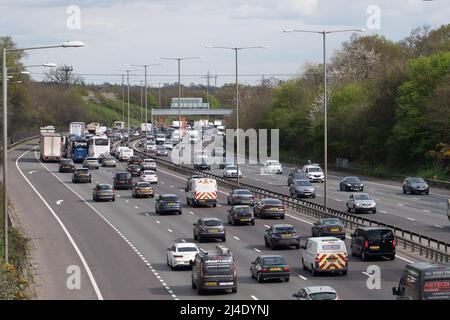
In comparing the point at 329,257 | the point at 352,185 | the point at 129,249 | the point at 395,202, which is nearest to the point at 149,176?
the point at 352,185

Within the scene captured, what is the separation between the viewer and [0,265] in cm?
3075

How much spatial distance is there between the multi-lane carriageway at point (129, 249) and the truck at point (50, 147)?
28.0m

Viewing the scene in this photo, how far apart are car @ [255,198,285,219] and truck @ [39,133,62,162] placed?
180 feet

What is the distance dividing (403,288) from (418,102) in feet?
242

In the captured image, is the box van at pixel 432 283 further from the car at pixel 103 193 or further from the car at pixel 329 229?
the car at pixel 103 193

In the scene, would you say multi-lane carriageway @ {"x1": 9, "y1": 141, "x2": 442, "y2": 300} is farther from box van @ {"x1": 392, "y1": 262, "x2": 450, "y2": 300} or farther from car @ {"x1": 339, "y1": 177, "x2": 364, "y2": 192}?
car @ {"x1": 339, "y1": 177, "x2": 364, "y2": 192}

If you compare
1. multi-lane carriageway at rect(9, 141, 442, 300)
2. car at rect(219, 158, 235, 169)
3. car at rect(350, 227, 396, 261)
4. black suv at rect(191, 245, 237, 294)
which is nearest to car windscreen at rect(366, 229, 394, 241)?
car at rect(350, 227, 396, 261)

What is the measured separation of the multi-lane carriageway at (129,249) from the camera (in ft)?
119

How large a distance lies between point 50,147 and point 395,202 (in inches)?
2034

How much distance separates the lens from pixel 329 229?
49.6 metres

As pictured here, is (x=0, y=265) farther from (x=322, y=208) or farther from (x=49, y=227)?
(x=322, y=208)

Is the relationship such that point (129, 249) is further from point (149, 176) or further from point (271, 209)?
point (149, 176)

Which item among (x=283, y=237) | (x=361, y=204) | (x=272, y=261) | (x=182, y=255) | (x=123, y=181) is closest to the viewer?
(x=272, y=261)

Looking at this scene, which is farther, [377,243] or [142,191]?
[142,191]
